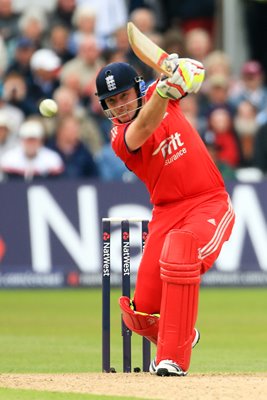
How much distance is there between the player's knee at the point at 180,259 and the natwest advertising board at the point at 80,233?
7.13 metres

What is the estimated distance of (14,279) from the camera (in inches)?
596

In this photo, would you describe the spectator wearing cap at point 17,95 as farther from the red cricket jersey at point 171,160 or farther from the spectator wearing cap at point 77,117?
the red cricket jersey at point 171,160

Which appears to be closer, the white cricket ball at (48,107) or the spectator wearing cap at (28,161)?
the white cricket ball at (48,107)

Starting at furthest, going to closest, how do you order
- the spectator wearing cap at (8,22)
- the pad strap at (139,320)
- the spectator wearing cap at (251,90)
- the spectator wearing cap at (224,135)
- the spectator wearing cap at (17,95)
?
the spectator wearing cap at (251,90) → the spectator wearing cap at (8,22) → the spectator wearing cap at (224,135) → the spectator wearing cap at (17,95) → the pad strap at (139,320)

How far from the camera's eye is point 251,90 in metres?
17.5

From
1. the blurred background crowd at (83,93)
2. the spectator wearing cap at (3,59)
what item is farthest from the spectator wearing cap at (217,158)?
the spectator wearing cap at (3,59)

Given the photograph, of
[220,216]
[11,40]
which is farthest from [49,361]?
[11,40]

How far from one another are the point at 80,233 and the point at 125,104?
7.27 m

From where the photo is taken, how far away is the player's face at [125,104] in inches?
310

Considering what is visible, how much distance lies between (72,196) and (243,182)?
2.14 m

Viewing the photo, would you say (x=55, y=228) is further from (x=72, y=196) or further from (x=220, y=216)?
(x=220, y=216)

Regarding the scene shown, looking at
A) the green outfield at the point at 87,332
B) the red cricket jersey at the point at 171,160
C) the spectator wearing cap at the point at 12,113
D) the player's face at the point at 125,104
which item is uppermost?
the spectator wearing cap at the point at 12,113

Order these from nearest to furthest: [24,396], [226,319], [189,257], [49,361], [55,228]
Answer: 1. [24,396]
2. [189,257]
3. [49,361]
4. [226,319]
5. [55,228]

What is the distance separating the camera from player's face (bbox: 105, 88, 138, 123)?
7.87 meters
